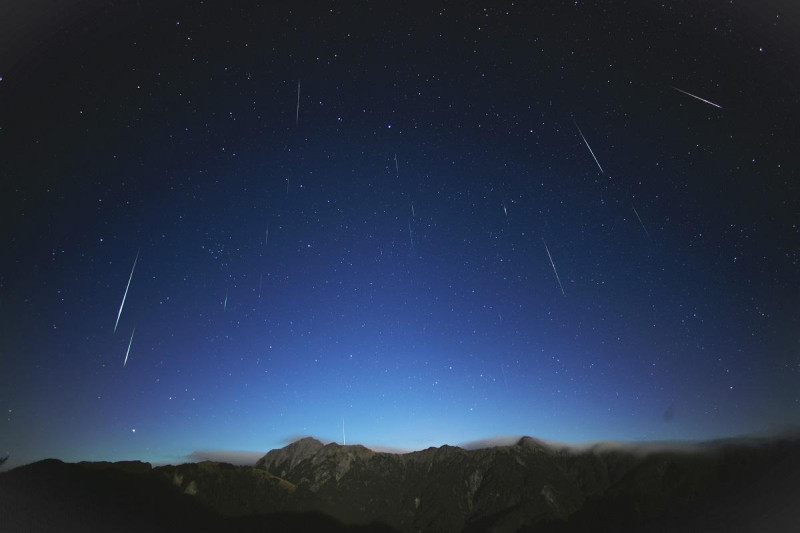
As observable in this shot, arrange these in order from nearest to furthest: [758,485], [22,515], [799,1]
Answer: [799,1] → [22,515] → [758,485]

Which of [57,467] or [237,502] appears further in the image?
[237,502]

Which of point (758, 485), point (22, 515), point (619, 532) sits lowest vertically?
point (619, 532)

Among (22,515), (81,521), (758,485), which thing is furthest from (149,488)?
(758,485)

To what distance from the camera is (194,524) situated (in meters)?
132

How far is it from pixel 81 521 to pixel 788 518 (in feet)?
440

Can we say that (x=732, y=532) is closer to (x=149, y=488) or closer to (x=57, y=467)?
(x=149, y=488)

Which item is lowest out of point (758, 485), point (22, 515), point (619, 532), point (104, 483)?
point (619, 532)

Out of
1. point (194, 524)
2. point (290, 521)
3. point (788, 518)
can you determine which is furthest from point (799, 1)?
point (290, 521)

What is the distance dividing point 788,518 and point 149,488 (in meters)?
158

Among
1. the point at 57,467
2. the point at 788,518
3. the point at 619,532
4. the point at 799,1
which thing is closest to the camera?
the point at 799,1

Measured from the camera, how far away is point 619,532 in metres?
188

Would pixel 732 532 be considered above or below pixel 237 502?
below

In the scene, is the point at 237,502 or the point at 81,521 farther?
the point at 237,502

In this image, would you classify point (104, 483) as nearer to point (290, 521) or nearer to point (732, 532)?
point (290, 521)
